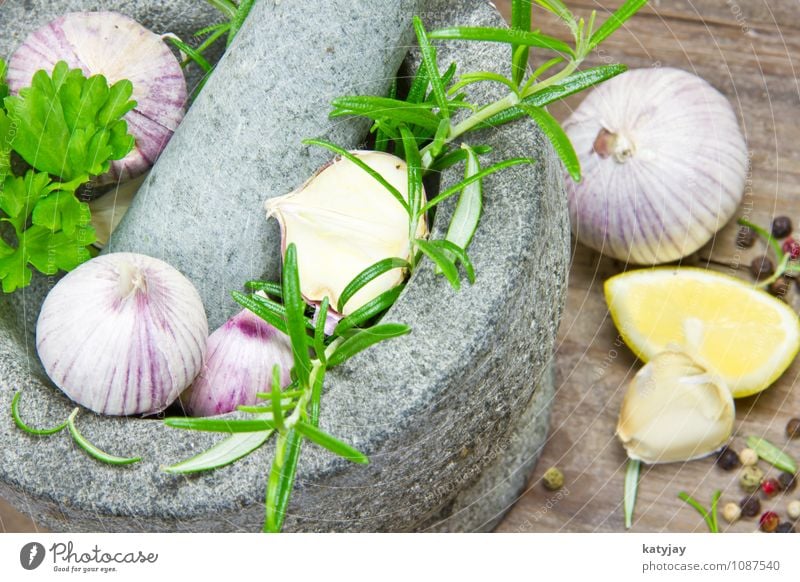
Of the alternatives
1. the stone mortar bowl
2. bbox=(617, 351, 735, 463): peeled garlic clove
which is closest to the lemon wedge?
bbox=(617, 351, 735, 463): peeled garlic clove

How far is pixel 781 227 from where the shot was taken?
905 mm

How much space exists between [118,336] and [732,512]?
1.70ft

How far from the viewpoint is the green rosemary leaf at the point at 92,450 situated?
59cm

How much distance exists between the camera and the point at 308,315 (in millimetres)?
681

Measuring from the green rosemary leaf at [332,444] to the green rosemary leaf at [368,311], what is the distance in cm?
7

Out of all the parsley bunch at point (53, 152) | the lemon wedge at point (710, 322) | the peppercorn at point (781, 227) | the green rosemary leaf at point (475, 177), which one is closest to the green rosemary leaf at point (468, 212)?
the green rosemary leaf at point (475, 177)

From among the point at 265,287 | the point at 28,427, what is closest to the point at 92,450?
the point at 28,427

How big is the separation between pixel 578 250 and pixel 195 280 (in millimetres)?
372

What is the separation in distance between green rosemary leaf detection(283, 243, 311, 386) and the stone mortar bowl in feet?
0.06

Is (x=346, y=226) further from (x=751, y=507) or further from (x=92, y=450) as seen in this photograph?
(x=751, y=507)

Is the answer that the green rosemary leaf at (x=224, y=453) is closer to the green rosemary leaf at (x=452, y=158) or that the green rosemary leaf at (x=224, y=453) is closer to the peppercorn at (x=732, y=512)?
the green rosemary leaf at (x=452, y=158)
